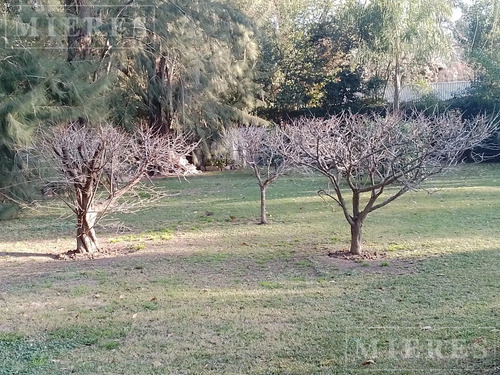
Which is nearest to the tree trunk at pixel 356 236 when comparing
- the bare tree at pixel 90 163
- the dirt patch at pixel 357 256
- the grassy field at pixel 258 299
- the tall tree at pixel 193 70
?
the dirt patch at pixel 357 256

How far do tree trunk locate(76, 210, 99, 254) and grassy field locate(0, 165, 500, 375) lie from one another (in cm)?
39

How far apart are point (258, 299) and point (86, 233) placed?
3078 mm

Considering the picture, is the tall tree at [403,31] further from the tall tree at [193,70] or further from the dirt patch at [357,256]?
the dirt patch at [357,256]

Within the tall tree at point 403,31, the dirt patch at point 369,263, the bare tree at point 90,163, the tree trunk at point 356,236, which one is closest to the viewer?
the dirt patch at point 369,263

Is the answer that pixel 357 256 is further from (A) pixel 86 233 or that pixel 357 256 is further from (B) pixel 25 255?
(B) pixel 25 255

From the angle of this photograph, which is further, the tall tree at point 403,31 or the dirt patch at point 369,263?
the tall tree at point 403,31

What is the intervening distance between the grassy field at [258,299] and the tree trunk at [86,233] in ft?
1.27

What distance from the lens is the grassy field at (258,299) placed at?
3316 mm

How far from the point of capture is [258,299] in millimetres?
4562

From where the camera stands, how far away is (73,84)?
418 inches

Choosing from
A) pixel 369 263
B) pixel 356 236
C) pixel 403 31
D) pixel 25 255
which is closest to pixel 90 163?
pixel 25 255

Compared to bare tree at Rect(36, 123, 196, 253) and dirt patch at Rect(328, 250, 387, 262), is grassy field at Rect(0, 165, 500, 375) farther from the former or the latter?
bare tree at Rect(36, 123, 196, 253)

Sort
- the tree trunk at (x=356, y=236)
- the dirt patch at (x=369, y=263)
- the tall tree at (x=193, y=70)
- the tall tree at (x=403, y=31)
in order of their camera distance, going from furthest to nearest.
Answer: the tall tree at (x=403, y=31) → the tall tree at (x=193, y=70) → the tree trunk at (x=356, y=236) → the dirt patch at (x=369, y=263)

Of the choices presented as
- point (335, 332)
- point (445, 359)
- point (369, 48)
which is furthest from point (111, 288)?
point (369, 48)
